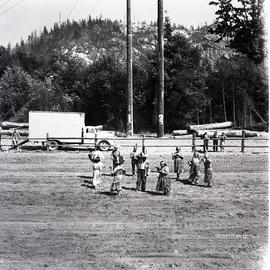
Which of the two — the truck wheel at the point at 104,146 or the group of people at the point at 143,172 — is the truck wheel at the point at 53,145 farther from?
the group of people at the point at 143,172

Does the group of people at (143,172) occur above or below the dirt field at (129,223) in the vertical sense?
above

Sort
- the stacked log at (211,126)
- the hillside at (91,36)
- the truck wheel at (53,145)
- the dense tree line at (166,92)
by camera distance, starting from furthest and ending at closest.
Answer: the hillside at (91,36) < the dense tree line at (166,92) < the stacked log at (211,126) < the truck wheel at (53,145)

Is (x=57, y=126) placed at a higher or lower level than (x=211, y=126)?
lower

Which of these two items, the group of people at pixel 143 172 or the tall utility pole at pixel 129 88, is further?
the tall utility pole at pixel 129 88

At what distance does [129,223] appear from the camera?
13.1 m

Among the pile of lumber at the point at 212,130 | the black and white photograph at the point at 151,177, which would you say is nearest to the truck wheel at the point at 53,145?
the black and white photograph at the point at 151,177

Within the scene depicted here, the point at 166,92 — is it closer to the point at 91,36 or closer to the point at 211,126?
the point at 211,126

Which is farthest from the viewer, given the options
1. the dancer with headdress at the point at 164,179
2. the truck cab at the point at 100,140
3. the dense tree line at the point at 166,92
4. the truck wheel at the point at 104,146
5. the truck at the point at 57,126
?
the dense tree line at the point at 166,92

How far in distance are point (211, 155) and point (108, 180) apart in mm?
7536

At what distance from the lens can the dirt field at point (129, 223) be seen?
10.5 meters

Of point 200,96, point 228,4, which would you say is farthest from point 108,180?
point 200,96

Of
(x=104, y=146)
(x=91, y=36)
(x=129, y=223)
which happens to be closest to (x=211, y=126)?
(x=104, y=146)

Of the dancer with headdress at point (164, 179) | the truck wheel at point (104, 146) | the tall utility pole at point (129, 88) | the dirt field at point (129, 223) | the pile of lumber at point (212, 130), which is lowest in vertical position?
the dirt field at point (129, 223)

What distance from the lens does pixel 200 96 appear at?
47.2 m
